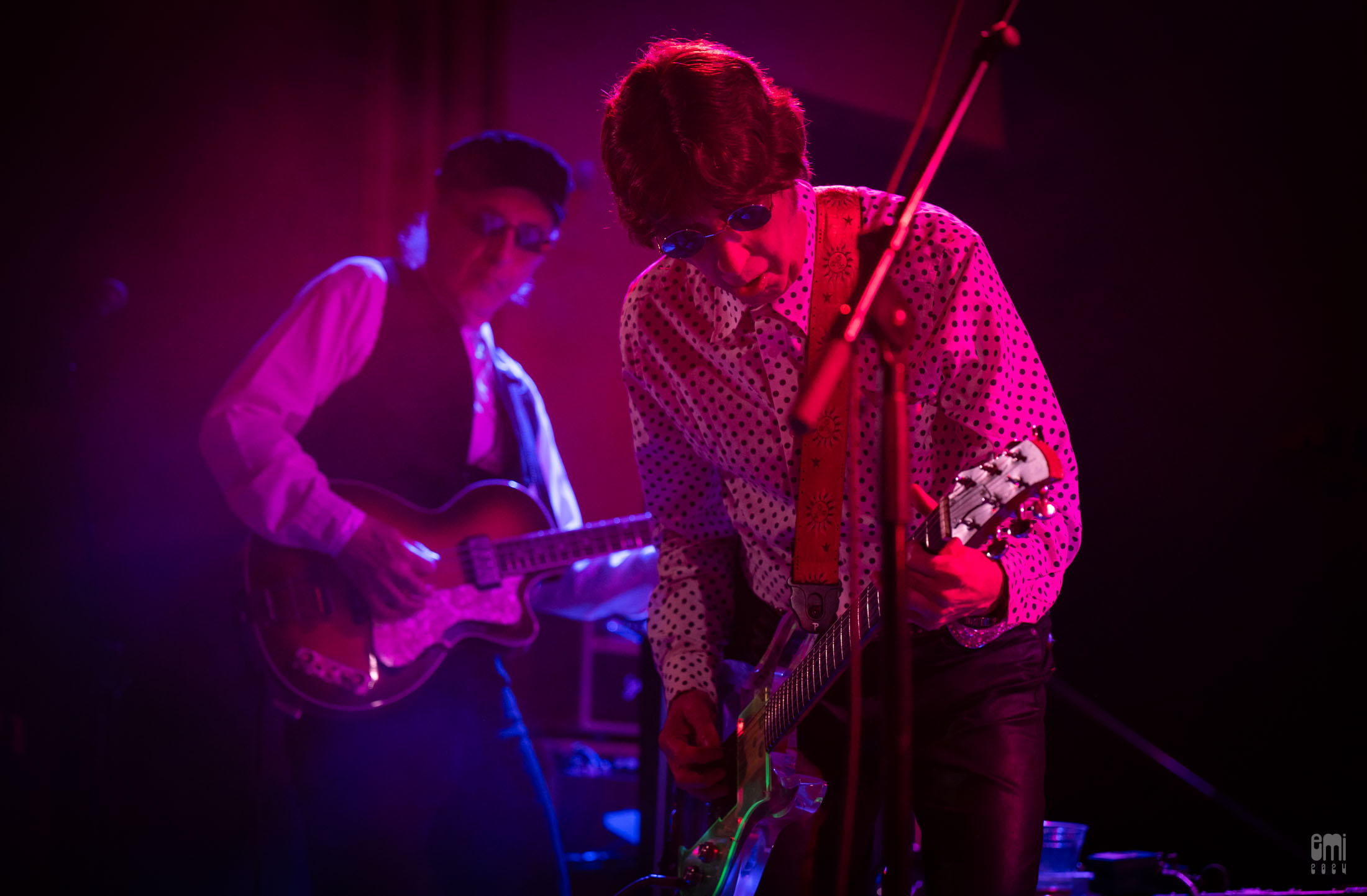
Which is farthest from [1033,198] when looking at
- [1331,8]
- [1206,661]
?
[1206,661]

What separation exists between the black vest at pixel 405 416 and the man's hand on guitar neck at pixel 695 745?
1656mm

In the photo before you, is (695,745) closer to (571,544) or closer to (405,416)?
(571,544)

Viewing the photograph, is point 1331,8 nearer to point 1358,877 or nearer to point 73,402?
point 1358,877

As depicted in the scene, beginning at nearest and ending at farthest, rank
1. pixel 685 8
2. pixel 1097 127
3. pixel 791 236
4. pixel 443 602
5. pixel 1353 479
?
pixel 791 236 < pixel 443 602 < pixel 1353 479 < pixel 1097 127 < pixel 685 8

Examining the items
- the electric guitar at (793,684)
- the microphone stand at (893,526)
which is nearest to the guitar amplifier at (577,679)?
the electric guitar at (793,684)

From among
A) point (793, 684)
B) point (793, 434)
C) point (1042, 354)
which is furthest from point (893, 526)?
point (1042, 354)

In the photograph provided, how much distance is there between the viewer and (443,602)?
126 inches

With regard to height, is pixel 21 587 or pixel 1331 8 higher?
pixel 1331 8

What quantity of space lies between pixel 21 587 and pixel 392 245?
6.66ft

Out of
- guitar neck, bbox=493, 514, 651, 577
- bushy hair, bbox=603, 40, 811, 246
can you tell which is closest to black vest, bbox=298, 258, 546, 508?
guitar neck, bbox=493, 514, 651, 577

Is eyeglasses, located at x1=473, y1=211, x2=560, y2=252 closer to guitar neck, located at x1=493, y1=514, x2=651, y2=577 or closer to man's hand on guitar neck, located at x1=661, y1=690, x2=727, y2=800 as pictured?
guitar neck, located at x1=493, y1=514, x2=651, y2=577

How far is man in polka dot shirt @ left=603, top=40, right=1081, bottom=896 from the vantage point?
151cm

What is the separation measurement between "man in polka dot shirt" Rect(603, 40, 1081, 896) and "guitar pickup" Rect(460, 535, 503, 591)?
1.22m

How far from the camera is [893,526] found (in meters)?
1.02
